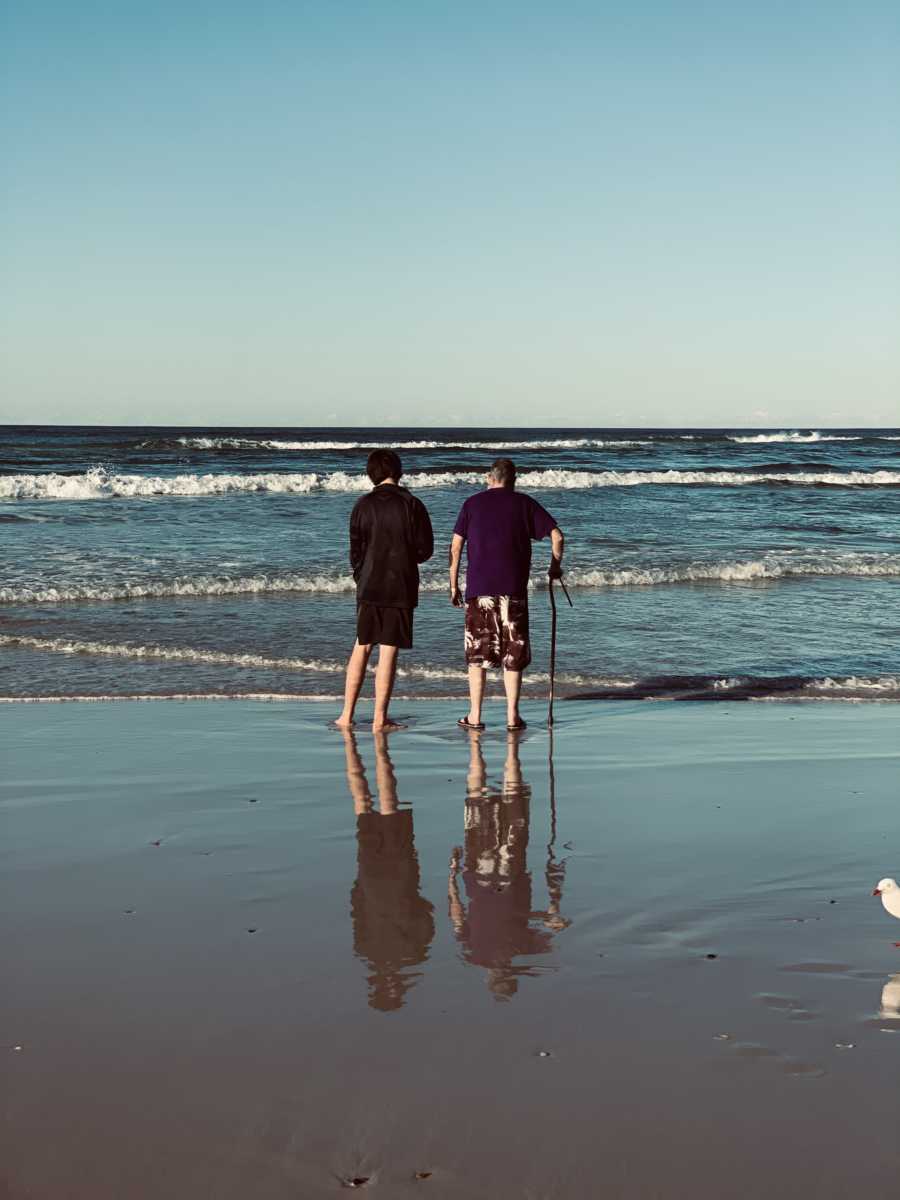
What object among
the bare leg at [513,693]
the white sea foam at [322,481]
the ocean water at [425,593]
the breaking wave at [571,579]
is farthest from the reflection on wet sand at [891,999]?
the white sea foam at [322,481]

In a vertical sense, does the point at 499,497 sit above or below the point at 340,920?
above

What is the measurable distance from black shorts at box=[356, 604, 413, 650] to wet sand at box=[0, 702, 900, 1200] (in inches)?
52.1

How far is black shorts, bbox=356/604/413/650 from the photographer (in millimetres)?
7258

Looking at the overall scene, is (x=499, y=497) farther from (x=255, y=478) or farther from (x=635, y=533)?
(x=255, y=478)

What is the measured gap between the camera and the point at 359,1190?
2.36m

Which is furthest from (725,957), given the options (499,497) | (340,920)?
(499,497)

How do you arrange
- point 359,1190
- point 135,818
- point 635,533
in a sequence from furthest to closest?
1. point 635,533
2. point 135,818
3. point 359,1190

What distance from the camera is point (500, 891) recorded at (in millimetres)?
4176

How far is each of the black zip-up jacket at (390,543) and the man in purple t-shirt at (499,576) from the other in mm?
243

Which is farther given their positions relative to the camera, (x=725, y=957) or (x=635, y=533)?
(x=635, y=533)

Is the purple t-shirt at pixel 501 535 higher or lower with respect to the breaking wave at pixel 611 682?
higher

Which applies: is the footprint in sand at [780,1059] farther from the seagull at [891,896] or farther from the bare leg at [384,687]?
the bare leg at [384,687]

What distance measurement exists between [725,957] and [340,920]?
3.94 feet

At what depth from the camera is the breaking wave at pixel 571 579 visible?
12.3 meters
